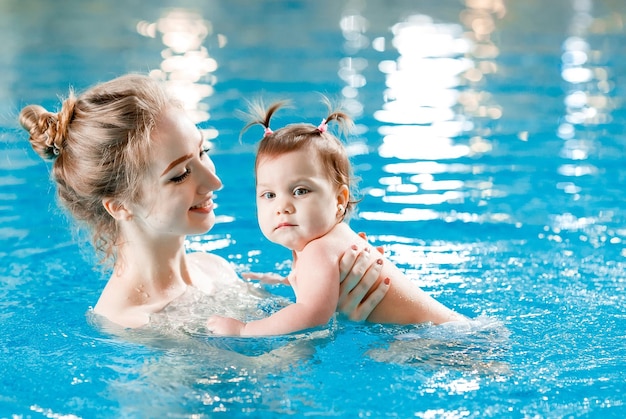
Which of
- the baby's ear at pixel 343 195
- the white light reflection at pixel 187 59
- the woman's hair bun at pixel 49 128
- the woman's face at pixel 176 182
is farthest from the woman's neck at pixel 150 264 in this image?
the white light reflection at pixel 187 59

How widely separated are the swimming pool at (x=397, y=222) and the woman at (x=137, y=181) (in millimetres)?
225

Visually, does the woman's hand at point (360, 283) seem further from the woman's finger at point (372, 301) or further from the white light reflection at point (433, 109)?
the white light reflection at point (433, 109)

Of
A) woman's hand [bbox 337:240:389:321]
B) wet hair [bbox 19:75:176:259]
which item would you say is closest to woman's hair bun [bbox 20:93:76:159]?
wet hair [bbox 19:75:176:259]

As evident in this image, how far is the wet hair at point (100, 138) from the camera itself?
11.2ft

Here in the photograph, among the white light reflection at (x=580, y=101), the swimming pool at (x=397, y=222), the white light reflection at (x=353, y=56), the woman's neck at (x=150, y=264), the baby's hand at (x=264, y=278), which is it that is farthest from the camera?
the white light reflection at (x=353, y=56)

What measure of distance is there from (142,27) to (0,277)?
7580 millimetres

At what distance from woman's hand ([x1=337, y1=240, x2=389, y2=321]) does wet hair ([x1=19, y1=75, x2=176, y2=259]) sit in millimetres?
815

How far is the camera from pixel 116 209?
3.56 m

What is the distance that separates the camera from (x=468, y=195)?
5680 millimetres

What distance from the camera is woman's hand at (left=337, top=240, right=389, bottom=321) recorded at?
3340 mm

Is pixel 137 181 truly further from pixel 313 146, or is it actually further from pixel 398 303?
pixel 398 303

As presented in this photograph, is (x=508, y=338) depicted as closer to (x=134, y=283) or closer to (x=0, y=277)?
(x=134, y=283)

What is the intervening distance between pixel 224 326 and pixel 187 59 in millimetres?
6819

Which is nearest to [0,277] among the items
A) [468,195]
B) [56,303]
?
[56,303]
